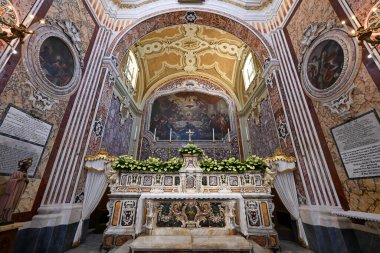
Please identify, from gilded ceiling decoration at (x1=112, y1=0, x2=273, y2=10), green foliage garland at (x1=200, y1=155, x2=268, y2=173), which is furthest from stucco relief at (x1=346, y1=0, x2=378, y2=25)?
gilded ceiling decoration at (x1=112, y1=0, x2=273, y2=10)

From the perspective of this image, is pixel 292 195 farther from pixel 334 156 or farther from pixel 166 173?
pixel 166 173

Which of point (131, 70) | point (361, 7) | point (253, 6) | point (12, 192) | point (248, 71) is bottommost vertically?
point (12, 192)

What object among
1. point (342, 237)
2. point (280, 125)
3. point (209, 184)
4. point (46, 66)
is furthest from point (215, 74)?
point (342, 237)

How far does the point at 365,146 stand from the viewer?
13.1 feet

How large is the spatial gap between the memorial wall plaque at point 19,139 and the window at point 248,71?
9.98 metres

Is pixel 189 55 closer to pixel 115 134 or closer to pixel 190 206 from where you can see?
pixel 115 134

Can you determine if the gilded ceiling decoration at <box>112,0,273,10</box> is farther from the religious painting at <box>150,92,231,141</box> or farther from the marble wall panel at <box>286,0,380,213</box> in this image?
the religious painting at <box>150,92,231,141</box>

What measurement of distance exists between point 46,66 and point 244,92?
33.7ft

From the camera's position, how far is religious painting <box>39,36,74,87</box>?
16.6 feet

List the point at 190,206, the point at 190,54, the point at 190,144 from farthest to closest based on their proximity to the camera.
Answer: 1. the point at 190,54
2. the point at 190,144
3. the point at 190,206

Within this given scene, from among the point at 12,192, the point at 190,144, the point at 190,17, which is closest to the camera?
the point at 12,192

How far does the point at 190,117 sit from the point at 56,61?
8.08 metres

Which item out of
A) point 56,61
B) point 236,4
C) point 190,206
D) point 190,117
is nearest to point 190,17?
point 236,4

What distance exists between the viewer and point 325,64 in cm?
518
